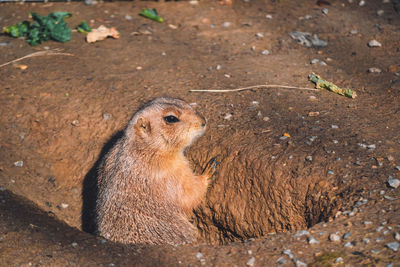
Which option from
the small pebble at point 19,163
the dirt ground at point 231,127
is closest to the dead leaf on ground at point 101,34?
the dirt ground at point 231,127

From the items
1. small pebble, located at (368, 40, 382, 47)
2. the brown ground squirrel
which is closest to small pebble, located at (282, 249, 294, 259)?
the brown ground squirrel

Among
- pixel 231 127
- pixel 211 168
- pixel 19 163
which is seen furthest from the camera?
pixel 19 163

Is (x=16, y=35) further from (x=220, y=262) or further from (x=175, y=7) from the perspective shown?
(x=220, y=262)

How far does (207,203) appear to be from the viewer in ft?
16.5

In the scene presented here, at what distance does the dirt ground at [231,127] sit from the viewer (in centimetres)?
368

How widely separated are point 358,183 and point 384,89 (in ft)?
6.51

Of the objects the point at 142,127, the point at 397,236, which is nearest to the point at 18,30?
the point at 142,127

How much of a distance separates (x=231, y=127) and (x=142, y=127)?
1108 mm

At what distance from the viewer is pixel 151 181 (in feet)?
14.7

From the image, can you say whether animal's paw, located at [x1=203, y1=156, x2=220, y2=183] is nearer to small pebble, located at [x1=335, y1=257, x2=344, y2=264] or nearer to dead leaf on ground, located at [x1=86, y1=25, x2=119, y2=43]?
small pebble, located at [x1=335, y1=257, x2=344, y2=264]

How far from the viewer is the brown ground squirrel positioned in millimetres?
4363

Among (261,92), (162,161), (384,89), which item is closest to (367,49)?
(384,89)

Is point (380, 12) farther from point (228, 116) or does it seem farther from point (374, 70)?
point (228, 116)

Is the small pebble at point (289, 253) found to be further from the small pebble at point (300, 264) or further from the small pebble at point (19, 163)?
the small pebble at point (19, 163)
